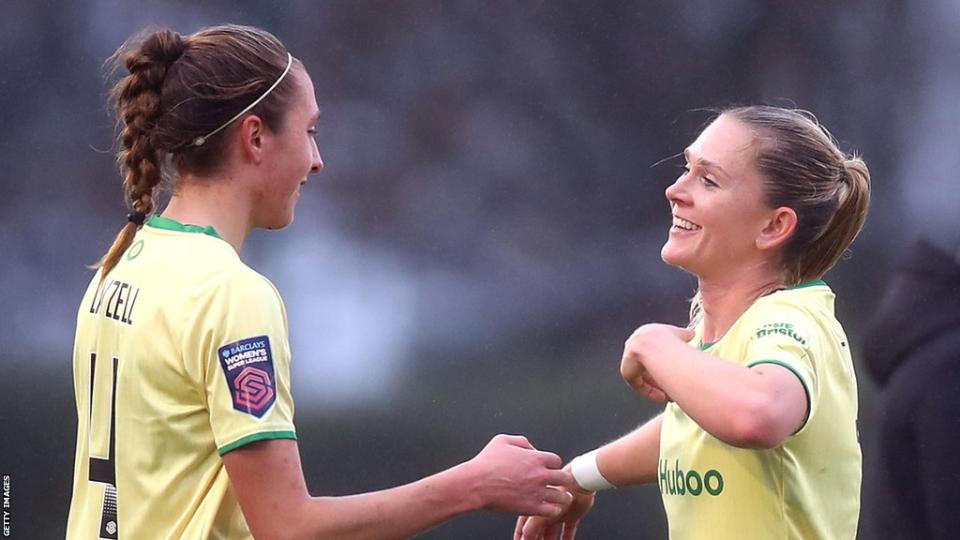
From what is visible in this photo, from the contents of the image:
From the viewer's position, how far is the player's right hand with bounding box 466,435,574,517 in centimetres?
180

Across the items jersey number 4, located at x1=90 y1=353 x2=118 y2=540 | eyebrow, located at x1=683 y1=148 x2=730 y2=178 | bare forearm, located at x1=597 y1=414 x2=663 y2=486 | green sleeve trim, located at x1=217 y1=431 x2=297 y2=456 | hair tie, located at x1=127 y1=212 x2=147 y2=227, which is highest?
eyebrow, located at x1=683 y1=148 x2=730 y2=178

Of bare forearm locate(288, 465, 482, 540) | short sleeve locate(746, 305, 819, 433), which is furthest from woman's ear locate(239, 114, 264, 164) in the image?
short sleeve locate(746, 305, 819, 433)

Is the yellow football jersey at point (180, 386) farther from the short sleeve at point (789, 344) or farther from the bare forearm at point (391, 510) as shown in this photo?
the short sleeve at point (789, 344)

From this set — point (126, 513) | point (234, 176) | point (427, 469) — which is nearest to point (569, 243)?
point (427, 469)

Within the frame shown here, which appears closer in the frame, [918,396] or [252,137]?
[252,137]

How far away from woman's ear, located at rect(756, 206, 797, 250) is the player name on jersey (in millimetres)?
860

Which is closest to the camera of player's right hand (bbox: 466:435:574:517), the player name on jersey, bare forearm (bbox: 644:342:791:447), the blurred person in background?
bare forearm (bbox: 644:342:791:447)

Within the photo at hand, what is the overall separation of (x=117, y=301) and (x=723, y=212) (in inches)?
33.0

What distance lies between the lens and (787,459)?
1700mm

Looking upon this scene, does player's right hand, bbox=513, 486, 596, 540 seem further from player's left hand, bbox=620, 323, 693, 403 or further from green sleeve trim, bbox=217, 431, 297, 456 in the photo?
green sleeve trim, bbox=217, 431, 297, 456

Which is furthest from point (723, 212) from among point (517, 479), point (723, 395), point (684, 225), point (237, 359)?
point (237, 359)

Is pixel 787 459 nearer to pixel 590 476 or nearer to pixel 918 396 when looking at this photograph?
pixel 590 476

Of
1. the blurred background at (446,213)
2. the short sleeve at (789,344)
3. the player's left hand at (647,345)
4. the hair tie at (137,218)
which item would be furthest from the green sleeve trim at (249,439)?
the blurred background at (446,213)

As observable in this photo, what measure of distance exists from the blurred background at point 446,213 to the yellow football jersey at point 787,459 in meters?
1.01
